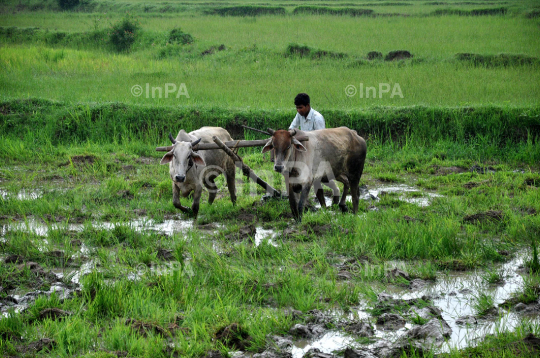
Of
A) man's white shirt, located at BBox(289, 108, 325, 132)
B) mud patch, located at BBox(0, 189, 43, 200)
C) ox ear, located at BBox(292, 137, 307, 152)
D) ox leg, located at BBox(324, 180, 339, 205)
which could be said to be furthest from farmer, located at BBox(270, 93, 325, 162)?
mud patch, located at BBox(0, 189, 43, 200)

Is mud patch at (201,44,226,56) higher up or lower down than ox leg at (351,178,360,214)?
higher up

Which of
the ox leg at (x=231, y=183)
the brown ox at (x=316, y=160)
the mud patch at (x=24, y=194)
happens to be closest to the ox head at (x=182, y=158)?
the brown ox at (x=316, y=160)

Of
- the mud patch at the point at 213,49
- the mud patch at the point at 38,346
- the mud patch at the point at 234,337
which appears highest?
the mud patch at the point at 213,49

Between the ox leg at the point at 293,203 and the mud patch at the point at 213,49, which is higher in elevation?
the mud patch at the point at 213,49

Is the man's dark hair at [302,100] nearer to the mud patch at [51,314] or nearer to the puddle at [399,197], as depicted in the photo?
the puddle at [399,197]

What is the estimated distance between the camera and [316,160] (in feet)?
19.1

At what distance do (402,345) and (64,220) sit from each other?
3.72 meters

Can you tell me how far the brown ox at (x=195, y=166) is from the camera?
5.59 m

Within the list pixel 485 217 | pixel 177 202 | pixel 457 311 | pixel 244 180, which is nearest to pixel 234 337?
pixel 457 311
